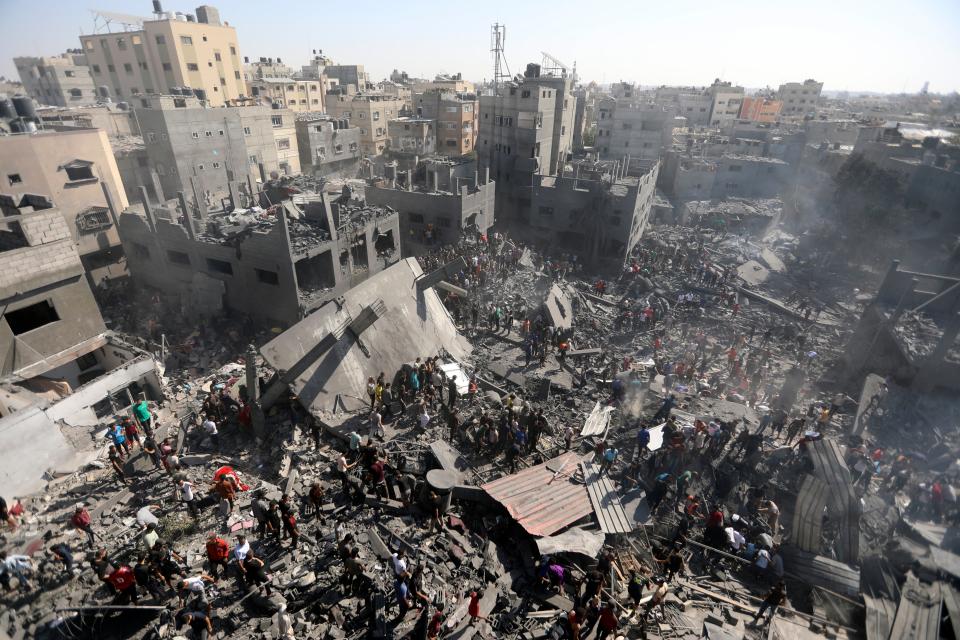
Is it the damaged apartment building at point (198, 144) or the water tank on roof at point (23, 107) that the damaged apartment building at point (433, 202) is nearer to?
the damaged apartment building at point (198, 144)

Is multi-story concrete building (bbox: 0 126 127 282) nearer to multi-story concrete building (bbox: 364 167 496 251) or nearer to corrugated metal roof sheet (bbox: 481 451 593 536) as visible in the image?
multi-story concrete building (bbox: 364 167 496 251)

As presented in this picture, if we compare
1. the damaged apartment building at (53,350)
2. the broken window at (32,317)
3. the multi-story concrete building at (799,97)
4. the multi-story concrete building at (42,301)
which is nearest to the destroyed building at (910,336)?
the damaged apartment building at (53,350)

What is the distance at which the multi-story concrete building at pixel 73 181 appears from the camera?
79.0ft

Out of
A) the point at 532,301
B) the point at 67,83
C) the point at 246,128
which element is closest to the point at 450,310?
the point at 532,301

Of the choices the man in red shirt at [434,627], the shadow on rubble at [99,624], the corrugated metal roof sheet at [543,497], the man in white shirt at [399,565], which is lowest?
the corrugated metal roof sheet at [543,497]

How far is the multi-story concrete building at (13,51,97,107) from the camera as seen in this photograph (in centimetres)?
5522

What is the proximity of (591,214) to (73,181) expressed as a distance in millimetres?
31370

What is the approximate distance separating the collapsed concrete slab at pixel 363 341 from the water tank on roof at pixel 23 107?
2863 cm

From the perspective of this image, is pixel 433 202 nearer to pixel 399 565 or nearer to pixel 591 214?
pixel 591 214

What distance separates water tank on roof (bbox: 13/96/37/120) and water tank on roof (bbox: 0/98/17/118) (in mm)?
284

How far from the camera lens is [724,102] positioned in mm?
83625

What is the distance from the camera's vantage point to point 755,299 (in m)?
29.0

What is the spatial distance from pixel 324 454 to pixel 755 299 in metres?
27.5

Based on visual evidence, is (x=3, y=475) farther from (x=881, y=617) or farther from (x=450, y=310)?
(x=881, y=617)
